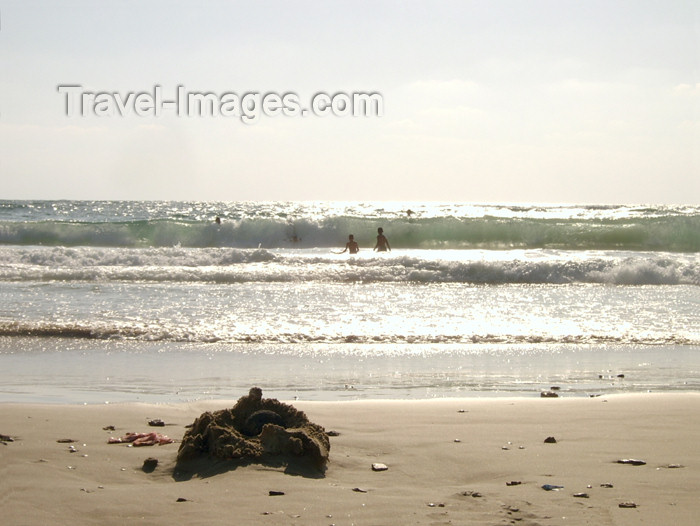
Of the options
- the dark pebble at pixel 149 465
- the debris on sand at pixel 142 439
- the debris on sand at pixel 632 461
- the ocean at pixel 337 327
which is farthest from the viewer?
the ocean at pixel 337 327

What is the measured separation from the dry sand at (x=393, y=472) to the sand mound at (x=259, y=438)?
12 cm

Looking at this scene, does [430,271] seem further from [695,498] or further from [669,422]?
[695,498]

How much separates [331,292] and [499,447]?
33.1ft

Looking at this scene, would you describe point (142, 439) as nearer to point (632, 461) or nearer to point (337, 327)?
point (632, 461)

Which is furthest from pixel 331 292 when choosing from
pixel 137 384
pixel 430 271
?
pixel 137 384

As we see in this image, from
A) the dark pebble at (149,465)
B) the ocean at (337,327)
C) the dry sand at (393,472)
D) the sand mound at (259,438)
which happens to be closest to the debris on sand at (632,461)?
the dry sand at (393,472)

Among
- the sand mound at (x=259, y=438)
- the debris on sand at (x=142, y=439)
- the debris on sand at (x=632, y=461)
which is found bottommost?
the debris on sand at (x=632, y=461)

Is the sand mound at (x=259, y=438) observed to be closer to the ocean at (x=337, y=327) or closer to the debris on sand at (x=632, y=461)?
the debris on sand at (x=632, y=461)

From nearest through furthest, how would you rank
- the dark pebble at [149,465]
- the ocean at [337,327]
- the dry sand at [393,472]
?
1. the dry sand at [393,472]
2. the dark pebble at [149,465]
3. the ocean at [337,327]

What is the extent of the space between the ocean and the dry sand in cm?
105

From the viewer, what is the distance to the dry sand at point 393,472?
3.50 meters

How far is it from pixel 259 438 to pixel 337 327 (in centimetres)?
606

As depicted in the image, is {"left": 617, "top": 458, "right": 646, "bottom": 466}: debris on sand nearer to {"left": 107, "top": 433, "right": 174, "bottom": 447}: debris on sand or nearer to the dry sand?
the dry sand

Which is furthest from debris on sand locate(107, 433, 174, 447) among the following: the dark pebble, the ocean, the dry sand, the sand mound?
the ocean
